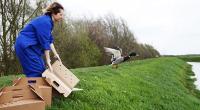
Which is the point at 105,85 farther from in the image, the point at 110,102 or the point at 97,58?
the point at 97,58

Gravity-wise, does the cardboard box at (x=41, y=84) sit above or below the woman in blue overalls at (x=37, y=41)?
below

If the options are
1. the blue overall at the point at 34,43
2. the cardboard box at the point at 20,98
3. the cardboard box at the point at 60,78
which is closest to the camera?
the cardboard box at the point at 20,98

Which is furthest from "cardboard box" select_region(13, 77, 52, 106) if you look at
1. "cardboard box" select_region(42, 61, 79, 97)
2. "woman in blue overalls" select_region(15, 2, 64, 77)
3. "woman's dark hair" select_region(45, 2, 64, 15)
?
"woman's dark hair" select_region(45, 2, 64, 15)

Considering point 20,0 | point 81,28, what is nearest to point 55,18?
point 20,0

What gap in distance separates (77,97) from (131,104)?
2094 millimetres

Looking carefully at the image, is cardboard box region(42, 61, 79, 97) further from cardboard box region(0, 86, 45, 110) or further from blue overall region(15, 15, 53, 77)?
cardboard box region(0, 86, 45, 110)

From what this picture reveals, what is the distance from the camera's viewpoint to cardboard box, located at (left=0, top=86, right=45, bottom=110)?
22.8ft

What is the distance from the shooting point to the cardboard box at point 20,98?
6.95 metres

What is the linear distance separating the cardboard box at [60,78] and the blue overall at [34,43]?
219 mm

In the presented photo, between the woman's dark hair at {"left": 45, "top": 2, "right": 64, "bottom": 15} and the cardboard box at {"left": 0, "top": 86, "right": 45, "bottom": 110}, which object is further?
the woman's dark hair at {"left": 45, "top": 2, "right": 64, "bottom": 15}

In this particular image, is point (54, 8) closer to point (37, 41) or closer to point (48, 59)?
point (37, 41)

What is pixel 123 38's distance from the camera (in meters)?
66.2

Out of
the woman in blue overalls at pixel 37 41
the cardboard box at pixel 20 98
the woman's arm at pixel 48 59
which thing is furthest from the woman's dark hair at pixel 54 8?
the cardboard box at pixel 20 98

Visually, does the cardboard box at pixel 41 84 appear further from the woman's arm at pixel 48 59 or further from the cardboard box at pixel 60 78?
the woman's arm at pixel 48 59
